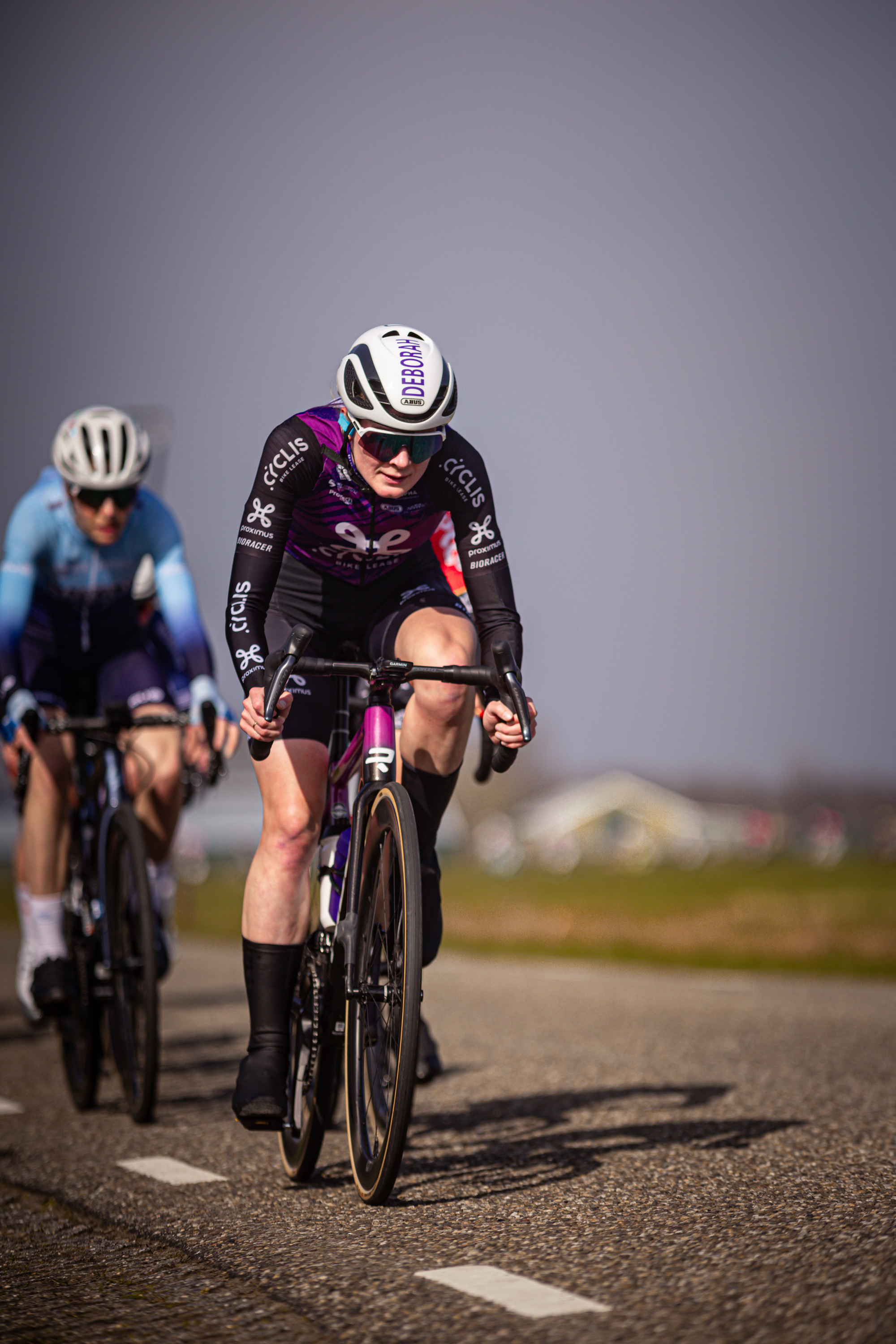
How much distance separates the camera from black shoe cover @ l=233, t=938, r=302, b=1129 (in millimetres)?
3982

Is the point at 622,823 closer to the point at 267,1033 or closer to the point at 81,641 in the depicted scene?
the point at 81,641

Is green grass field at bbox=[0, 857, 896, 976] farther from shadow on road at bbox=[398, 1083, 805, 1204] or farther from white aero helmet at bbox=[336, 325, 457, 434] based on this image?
white aero helmet at bbox=[336, 325, 457, 434]

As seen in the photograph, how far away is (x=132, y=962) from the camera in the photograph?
5410 mm

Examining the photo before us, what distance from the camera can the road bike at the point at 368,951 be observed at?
357 cm

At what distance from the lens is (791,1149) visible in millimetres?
4336

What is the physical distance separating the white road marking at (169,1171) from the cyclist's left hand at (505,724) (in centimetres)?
157

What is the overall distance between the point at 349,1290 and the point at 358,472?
216 centimetres

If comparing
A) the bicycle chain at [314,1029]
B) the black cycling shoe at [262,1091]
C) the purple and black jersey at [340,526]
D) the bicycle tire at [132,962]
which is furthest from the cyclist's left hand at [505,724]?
the bicycle tire at [132,962]

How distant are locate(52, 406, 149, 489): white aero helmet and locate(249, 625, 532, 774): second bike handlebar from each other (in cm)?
233

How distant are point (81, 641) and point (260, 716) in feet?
9.29

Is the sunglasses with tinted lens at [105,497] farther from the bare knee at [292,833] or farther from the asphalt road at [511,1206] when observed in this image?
the asphalt road at [511,1206]

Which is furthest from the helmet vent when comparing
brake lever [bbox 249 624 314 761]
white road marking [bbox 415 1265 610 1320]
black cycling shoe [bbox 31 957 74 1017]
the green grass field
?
the green grass field

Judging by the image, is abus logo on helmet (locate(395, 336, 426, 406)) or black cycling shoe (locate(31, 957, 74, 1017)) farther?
black cycling shoe (locate(31, 957, 74, 1017))

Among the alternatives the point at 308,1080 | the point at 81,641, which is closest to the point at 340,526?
the point at 308,1080
